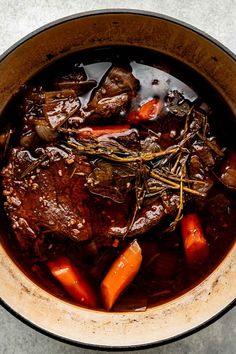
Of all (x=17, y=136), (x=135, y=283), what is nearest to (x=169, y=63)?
(x=17, y=136)

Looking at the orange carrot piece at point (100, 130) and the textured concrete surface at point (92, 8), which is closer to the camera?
the orange carrot piece at point (100, 130)

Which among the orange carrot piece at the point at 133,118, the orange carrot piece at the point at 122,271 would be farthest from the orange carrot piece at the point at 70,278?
the orange carrot piece at the point at 133,118

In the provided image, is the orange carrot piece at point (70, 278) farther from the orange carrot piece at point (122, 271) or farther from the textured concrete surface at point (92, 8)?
the textured concrete surface at point (92, 8)

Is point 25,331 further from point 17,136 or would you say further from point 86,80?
point 86,80

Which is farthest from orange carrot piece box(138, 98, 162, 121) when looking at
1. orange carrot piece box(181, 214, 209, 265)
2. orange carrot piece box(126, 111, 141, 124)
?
orange carrot piece box(181, 214, 209, 265)

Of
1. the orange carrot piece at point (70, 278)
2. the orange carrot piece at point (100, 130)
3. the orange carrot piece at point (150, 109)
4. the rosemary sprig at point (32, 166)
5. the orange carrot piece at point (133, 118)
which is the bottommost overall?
the orange carrot piece at point (70, 278)

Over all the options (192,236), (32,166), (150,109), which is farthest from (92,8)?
(192,236)

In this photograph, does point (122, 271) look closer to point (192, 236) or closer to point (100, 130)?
point (192, 236)
